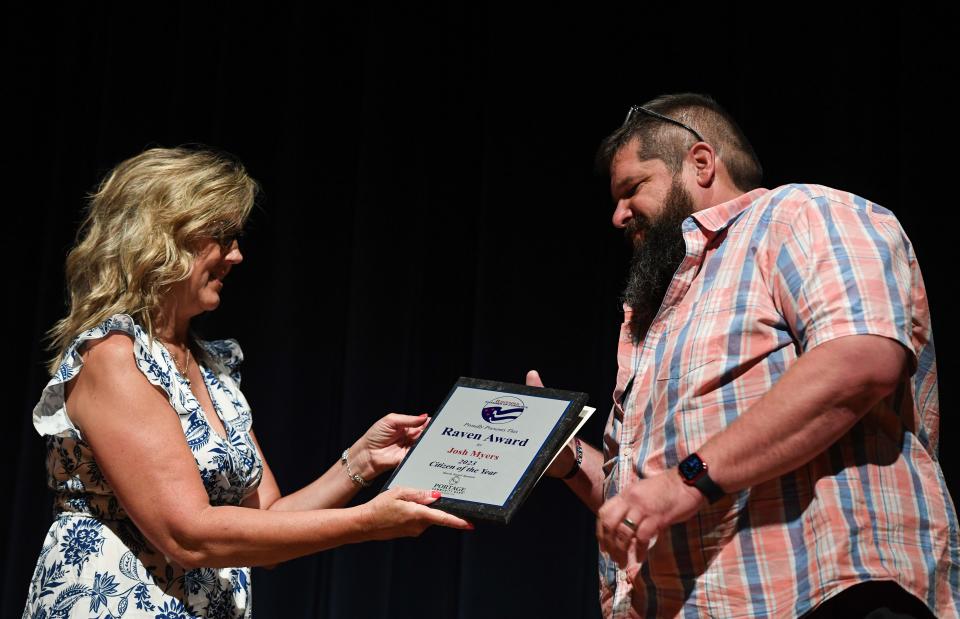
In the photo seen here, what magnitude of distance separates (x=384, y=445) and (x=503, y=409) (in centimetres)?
44

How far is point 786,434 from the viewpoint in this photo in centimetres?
139

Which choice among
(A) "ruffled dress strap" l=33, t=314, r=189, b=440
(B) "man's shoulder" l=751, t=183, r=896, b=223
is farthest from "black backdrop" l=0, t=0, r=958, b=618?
(A) "ruffled dress strap" l=33, t=314, r=189, b=440

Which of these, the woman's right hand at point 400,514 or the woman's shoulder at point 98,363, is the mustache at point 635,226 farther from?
the woman's shoulder at point 98,363

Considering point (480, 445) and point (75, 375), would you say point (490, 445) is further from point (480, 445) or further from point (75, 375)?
point (75, 375)

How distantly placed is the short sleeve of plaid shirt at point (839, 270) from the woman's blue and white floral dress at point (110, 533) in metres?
1.00

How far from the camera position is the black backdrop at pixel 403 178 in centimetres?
274

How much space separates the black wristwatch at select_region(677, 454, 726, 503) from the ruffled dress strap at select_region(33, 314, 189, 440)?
2.88ft

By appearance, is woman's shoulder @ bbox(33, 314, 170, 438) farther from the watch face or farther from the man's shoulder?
the man's shoulder

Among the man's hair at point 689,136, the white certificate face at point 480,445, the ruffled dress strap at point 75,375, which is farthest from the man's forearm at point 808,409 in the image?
the ruffled dress strap at point 75,375

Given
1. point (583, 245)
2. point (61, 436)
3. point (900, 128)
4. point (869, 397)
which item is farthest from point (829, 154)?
point (61, 436)

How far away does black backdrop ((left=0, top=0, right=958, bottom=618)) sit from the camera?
9.00ft

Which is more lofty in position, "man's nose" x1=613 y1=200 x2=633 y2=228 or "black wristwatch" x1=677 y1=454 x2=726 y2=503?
"man's nose" x1=613 y1=200 x2=633 y2=228

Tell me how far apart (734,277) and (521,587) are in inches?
58.5

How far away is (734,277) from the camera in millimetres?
1582
